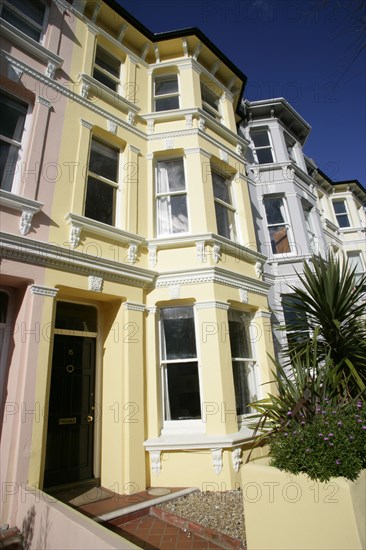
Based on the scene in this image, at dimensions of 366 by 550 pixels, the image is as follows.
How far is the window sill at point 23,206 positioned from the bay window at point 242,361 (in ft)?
13.9

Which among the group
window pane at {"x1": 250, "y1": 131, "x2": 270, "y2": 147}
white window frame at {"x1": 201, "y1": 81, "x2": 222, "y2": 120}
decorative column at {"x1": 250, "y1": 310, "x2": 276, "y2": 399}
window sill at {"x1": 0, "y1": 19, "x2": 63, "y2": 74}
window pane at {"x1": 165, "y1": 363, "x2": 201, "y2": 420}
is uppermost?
window pane at {"x1": 250, "y1": 131, "x2": 270, "y2": 147}

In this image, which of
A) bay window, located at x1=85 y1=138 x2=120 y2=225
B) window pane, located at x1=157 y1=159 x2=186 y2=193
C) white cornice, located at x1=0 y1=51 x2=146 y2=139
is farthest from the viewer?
window pane, located at x1=157 y1=159 x2=186 y2=193

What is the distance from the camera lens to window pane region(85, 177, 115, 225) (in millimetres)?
6336

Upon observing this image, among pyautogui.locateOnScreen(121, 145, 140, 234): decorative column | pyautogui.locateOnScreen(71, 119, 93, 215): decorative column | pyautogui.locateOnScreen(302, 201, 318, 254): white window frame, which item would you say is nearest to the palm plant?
pyautogui.locateOnScreen(121, 145, 140, 234): decorative column

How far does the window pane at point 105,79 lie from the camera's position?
767 centimetres

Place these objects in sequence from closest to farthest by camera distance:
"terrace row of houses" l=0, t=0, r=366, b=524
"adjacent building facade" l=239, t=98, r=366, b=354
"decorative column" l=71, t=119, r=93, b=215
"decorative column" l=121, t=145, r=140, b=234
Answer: "terrace row of houses" l=0, t=0, r=366, b=524 < "decorative column" l=71, t=119, r=93, b=215 < "decorative column" l=121, t=145, r=140, b=234 < "adjacent building facade" l=239, t=98, r=366, b=354

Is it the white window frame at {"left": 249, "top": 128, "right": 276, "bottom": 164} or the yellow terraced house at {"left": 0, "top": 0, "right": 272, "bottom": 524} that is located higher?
the white window frame at {"left": 249, "top": 128, "right": 276, "bottom": 164}

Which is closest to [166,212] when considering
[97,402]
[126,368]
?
[126,368]

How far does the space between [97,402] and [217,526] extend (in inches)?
107

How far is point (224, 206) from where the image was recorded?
796 cm

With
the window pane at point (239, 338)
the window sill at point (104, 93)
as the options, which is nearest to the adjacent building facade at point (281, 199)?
the window pane at point (239, 338)

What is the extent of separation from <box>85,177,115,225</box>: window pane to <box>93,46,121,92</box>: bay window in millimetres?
3040

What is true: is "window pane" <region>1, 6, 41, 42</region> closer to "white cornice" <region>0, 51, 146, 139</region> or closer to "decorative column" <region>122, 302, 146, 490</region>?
"white cornice" <region>0, 51, 146, 139</region>

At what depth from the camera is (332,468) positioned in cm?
304
